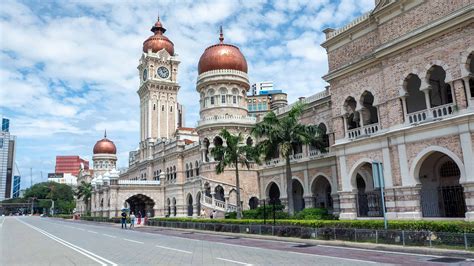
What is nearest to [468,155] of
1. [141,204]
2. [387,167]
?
[387,167]

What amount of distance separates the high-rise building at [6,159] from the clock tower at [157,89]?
118268mm

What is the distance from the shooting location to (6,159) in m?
163

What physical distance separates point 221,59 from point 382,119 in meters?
23.0

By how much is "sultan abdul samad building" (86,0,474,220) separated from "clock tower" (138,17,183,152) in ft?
81.3

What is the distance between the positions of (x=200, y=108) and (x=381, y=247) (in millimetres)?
30401

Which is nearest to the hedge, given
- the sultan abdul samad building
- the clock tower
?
the sultan abdul samad building

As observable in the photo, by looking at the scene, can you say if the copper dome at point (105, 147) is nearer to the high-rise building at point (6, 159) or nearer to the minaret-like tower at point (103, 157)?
the minaret-like tower at point (103, 157)

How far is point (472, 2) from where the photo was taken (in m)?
17.3

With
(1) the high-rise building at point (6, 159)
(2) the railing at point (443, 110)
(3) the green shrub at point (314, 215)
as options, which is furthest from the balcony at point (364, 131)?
(1) the high-rise building at point (6, 159)

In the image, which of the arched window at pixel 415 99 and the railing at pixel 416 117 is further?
the arched window at pixel 415 99

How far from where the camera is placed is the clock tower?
64.7 meters

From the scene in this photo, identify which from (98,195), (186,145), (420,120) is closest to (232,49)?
(186,145)

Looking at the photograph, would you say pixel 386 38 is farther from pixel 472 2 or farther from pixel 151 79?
pixel 151 79

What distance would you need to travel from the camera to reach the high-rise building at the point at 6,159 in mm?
160000
